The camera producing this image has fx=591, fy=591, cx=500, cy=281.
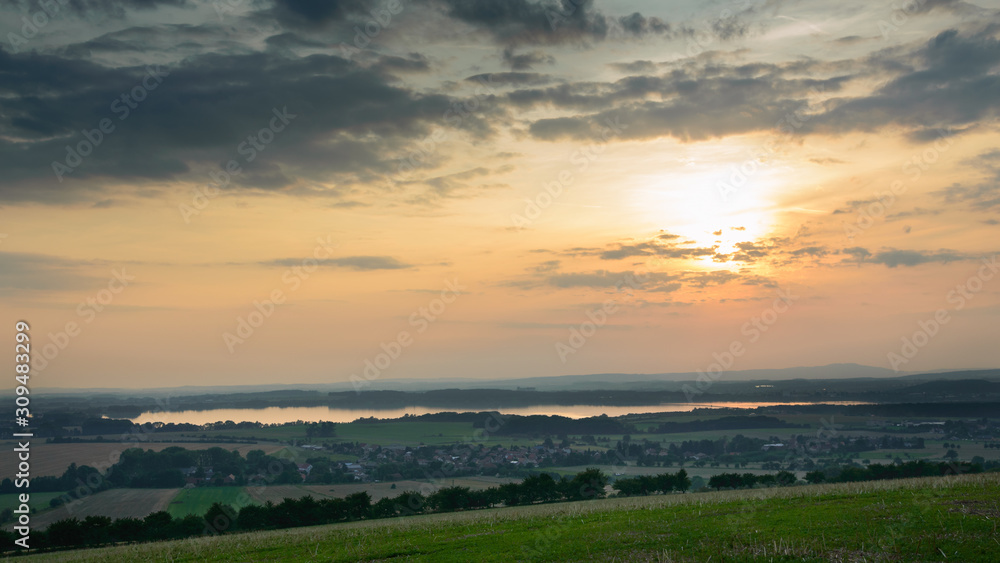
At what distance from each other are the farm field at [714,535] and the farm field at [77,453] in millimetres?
96836

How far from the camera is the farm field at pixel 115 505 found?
254ft

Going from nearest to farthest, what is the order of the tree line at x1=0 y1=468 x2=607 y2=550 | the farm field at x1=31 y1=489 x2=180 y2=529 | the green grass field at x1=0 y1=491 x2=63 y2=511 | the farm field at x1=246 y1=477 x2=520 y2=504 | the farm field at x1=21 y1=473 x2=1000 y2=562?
the farm field at x1=21 y1=473 x2=1000 y2=562 < the tree line at x1=0 y1=468 x2=607 y2=550 < the farm field at x1=31 y1=489 x2=180 y2=529 < the green grass field at x1=0 y1=491 x2=63 y2=511 < the farm field at x1=246 y1=477 x2=520 y2=504

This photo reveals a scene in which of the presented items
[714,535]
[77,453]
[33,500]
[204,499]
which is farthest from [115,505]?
[714,535]

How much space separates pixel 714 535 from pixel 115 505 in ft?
317

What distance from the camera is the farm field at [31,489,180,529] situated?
7744 centimetres

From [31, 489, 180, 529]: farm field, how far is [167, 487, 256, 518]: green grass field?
1750 mm

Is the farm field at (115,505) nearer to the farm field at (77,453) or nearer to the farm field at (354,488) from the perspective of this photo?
the farm field at (77,453)

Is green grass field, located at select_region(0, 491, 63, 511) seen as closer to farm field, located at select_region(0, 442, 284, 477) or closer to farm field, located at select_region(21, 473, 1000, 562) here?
farm field, located at select_region(0, 442, 284, 477)

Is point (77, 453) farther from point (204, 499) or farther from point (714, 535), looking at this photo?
point (714, 535)

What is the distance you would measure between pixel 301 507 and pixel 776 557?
50903 millimetres

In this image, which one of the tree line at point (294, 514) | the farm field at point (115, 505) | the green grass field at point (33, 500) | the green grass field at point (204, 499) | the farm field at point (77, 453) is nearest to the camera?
the tree line at point (294, 514)

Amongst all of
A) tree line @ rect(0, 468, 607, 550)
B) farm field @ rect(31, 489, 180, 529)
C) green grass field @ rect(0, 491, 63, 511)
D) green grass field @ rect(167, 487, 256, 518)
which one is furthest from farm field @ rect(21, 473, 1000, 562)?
green grass field @ rect(0, 491, 63, 511)

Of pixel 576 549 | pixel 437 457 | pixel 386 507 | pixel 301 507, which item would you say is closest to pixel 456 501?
pixel 386 507

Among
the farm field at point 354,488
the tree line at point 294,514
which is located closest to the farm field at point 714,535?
the tree line at point 294,514
